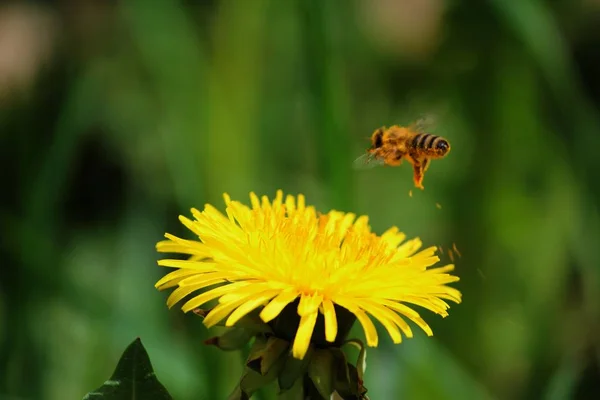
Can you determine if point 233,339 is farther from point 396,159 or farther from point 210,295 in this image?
point 396,159

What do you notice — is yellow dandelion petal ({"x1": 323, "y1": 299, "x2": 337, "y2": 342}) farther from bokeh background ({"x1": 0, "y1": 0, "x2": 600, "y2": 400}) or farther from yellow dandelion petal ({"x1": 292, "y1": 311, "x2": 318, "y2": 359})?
bokeh background ({"x1": 0, "y1": 0, "x2": 600, "y2": 400})

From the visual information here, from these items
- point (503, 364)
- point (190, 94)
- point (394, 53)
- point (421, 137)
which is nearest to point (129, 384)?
point (421, 137)

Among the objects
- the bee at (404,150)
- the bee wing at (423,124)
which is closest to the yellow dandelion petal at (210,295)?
the bee at (404,150)

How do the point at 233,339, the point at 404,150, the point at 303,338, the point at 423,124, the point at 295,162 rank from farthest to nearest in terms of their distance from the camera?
the point at 295,162 → the point at 423,124 → the point at 404,150 → the point at 233,339 → the point at 303,338

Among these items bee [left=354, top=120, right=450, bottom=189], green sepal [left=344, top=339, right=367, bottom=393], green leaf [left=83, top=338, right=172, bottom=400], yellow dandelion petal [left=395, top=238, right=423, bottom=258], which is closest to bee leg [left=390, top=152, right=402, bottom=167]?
bee [left=354, top=120, right=450, bottom=189]

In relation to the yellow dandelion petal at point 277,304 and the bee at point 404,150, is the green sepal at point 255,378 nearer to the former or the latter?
the yellow dandelion petal at point 277,304

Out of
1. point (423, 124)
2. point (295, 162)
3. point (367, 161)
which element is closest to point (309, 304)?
point (367, 161)
